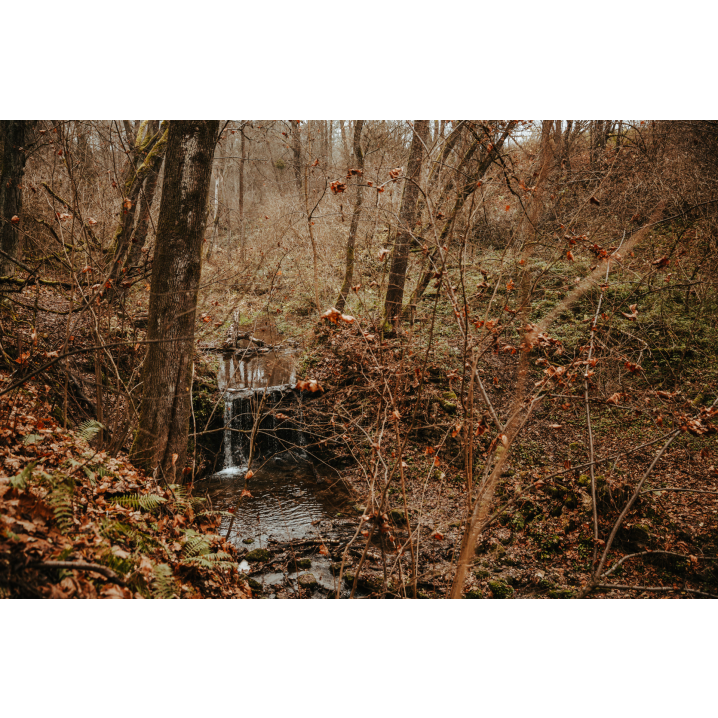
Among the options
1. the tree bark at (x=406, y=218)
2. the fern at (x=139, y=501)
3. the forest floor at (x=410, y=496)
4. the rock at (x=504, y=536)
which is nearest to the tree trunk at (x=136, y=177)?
the forest floor at (x=410, y=496)

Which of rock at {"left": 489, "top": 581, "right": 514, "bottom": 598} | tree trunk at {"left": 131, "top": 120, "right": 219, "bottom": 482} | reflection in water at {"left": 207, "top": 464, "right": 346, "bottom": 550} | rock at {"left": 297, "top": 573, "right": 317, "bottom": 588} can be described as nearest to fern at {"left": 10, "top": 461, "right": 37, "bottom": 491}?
tree trunk at {"left": 131, "top": 120, "right": 219, "bottom": 482}

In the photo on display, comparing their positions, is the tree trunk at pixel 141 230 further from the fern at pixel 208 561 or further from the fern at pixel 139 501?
the fern at pixel 208 561

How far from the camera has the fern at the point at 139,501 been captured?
3098 millimetres

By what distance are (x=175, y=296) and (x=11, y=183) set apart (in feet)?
13.0

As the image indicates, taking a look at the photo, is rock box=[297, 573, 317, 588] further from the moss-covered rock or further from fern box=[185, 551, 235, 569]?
fern box=[185, 551, 235, 569]

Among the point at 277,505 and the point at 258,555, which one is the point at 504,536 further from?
the point at 277,505

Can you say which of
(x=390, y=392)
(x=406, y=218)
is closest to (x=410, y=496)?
(x=390, y=392)

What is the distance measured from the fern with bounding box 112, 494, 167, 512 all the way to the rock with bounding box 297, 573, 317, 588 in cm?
180

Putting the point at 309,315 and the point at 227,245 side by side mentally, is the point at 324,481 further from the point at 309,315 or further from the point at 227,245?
the point at 227,245

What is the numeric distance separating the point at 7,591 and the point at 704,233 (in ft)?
27.1

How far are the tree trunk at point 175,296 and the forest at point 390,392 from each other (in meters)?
0.02

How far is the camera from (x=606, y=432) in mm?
6137

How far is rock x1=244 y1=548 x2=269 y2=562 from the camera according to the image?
15.1 feet

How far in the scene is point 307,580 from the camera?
4.30 m
